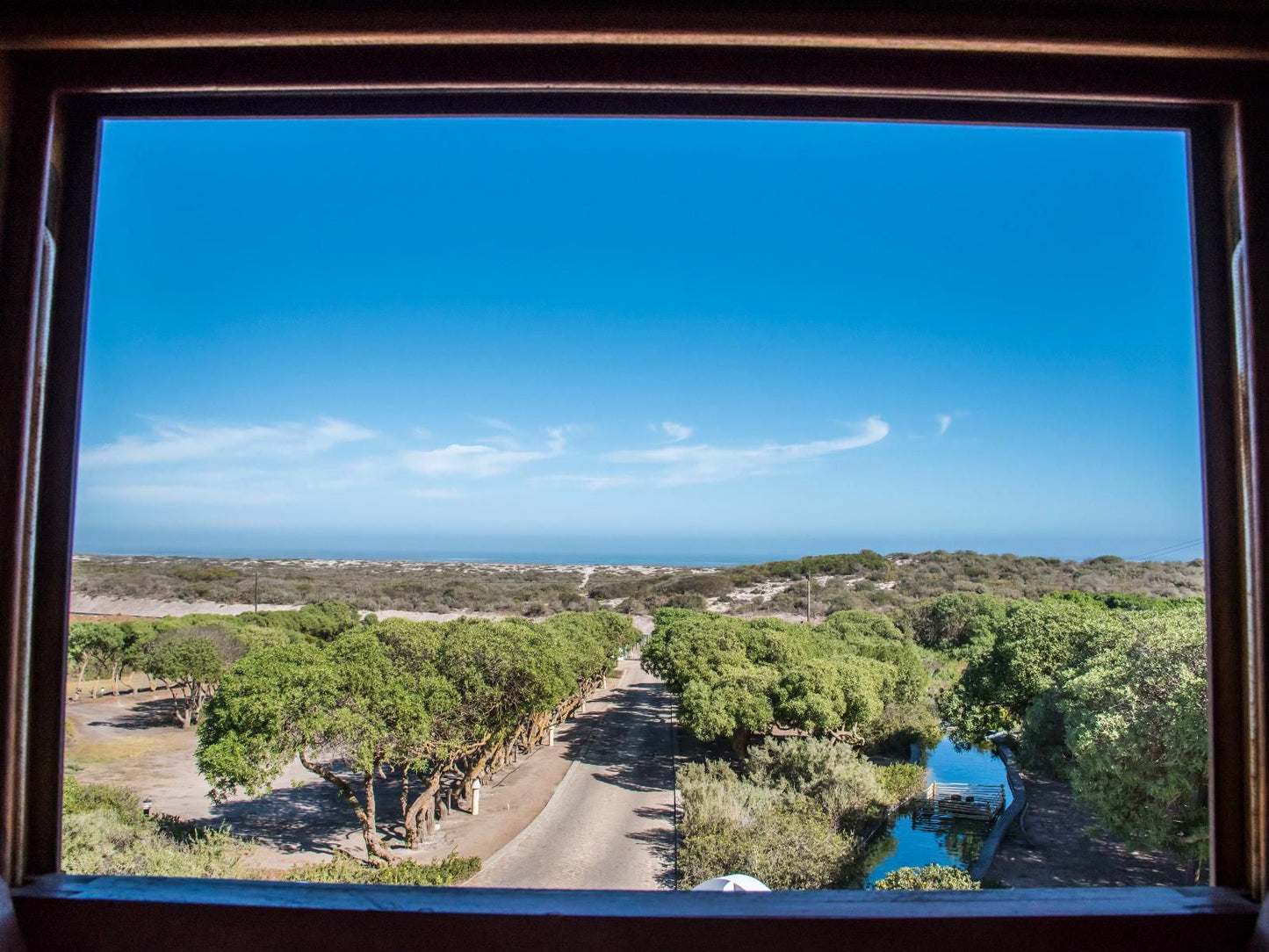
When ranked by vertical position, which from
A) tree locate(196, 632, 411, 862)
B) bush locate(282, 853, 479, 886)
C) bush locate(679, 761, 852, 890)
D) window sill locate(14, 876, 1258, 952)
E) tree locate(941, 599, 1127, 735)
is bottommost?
bush locate(282, 853, 479, 886)

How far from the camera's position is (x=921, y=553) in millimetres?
4262

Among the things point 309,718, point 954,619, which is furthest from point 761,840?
point 309,718

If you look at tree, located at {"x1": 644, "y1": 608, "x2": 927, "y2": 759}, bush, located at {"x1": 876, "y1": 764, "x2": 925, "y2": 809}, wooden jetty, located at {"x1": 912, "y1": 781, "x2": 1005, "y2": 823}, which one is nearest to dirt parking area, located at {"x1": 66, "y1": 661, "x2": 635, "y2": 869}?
tree, located at {"x1": 644, "y1": 608, "x2": 927, "y2": 759}

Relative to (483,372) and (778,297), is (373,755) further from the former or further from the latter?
(778,297)

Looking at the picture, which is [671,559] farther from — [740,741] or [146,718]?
[146,718]

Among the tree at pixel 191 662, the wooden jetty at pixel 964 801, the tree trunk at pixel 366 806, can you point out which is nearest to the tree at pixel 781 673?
the wooden jetty at pixel 964 801

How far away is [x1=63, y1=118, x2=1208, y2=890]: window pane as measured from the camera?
12.0ft

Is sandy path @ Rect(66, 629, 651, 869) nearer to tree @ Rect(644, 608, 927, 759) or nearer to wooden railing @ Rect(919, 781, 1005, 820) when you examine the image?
tree @ Rect(644, 608, 927, 759)

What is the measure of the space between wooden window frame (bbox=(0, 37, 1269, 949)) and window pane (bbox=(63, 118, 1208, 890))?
1.75 metres

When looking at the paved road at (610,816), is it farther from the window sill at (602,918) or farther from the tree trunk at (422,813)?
the window sill at (602,918)

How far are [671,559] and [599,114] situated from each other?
3391 millimetres

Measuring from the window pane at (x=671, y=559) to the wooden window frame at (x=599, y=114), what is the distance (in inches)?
69.0

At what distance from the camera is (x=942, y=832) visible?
4793 mm

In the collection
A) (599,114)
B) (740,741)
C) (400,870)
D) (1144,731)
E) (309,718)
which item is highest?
(599,114)
